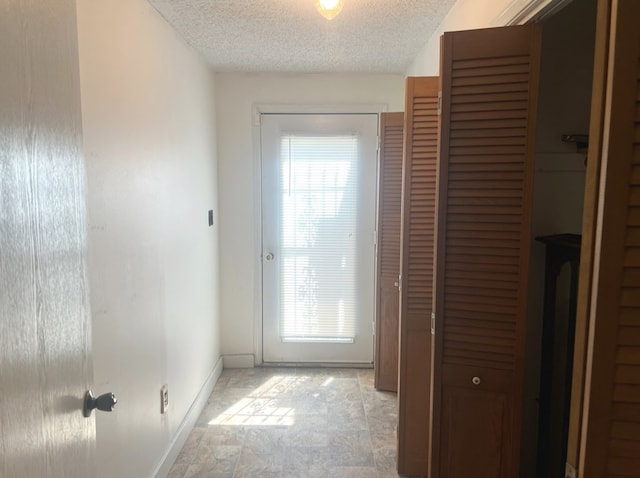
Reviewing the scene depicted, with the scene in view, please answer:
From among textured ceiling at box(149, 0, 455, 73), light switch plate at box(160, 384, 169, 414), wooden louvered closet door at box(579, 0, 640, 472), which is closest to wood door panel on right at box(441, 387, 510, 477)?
wooden louvered closet door at box(579, 0, 640, 472)

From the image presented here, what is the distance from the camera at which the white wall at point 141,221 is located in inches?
58.3

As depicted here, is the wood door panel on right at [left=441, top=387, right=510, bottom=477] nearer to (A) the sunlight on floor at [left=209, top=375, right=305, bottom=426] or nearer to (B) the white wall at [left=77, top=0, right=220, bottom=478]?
(B) the white wall at [left=77, top=0, right=220, bottom=478]

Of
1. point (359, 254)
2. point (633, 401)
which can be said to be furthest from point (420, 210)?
point (359, 254)

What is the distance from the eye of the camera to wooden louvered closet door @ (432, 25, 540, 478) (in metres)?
1.29

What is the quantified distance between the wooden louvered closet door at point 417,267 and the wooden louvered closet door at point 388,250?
32.7 inches

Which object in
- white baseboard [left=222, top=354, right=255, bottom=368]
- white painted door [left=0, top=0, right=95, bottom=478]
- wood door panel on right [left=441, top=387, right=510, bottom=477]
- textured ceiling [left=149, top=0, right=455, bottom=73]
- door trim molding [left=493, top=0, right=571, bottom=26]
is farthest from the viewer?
white baseboard [left=222, top=354, right=255, bottom=368]

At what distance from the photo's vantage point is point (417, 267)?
197 cm

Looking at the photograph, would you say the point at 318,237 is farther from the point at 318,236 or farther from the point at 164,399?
the point at 164,399

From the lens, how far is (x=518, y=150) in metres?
1.30

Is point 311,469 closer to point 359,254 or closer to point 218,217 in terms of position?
point 359,254

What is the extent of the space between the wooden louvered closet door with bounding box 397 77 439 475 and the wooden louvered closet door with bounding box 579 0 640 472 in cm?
115

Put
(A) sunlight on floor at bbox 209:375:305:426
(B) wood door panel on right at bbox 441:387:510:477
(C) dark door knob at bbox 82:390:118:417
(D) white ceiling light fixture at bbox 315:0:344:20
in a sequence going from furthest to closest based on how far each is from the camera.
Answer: (A) sunlight on floor at bbox 209:375:305:426 → (D) white ceiling light fixture at bbox 315:0:344:20 → (B) wood door panel on right at bbox 441:387:510:477 → (C) dark door knob at bbox 82:390:118:417

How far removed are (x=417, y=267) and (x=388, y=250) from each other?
93 cm

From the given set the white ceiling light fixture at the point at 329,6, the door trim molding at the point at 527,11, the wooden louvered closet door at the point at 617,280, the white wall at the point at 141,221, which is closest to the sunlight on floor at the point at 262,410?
the white wall at the point at 141,221
